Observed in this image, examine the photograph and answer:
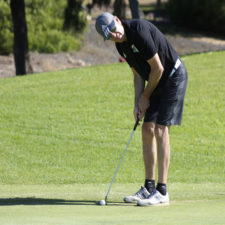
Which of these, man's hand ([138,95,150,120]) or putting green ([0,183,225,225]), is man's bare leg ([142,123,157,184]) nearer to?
man's hand ([138,95,150,120])

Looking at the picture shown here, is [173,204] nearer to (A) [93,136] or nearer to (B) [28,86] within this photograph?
(A) [93,136]

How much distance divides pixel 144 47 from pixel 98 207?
1.57m

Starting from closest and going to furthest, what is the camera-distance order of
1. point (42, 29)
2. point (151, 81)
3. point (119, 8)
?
point (151, 81), point (119, 8), point (42, 29)

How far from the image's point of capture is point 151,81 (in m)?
5.57

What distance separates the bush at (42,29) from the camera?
1155 inches

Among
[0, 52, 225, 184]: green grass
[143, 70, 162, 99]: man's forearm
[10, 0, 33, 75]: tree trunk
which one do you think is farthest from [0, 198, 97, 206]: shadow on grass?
[10, 0, 33, 75]: tree trunk

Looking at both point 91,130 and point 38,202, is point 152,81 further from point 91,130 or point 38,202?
point 91,130

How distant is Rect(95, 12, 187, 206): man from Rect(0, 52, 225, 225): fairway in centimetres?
39

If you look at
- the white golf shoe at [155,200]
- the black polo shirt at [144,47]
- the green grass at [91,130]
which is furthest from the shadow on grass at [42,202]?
the green grass at [91,130]

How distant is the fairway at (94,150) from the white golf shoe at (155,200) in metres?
0.12

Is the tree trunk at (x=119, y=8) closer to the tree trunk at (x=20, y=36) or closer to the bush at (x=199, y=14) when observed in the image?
the tree trunk at (x=20, y=36)

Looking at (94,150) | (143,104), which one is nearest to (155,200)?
(143,104)

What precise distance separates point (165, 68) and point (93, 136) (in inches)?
206

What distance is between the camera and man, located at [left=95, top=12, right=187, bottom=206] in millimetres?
5398
